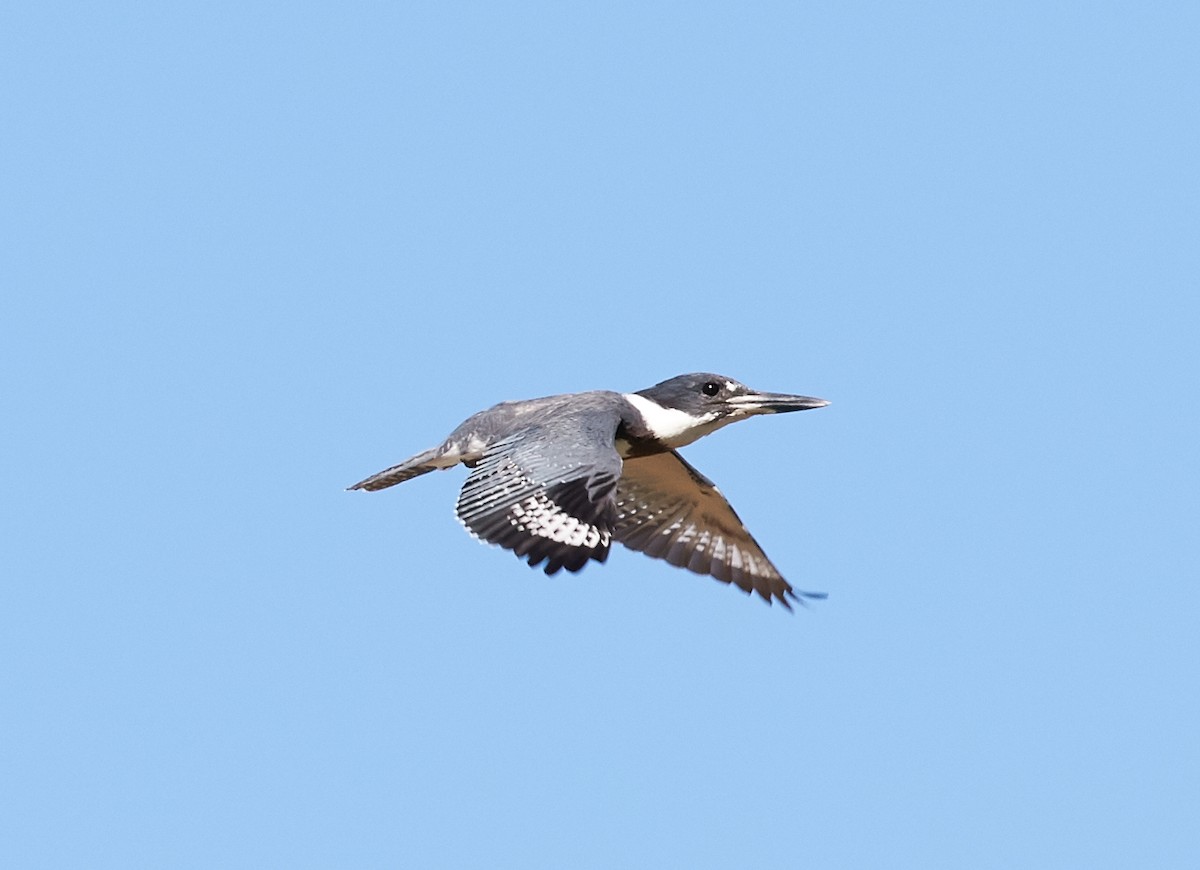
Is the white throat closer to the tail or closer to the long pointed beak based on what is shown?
the long pointed beak

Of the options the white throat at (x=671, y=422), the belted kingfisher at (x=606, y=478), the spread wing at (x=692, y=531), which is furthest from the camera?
the spread wing at (x=692, y=531)

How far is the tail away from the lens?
47.6ft

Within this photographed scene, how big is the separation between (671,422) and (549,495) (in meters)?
3.03

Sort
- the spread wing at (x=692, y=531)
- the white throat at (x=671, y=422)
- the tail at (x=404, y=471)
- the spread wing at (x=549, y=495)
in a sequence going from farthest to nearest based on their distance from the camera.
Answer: the spread wing at (x=692, y=531)
the white throat at (x=671, y=422)
the tail at (x=404, y=471)
the spread wing at (x=549, y=495)

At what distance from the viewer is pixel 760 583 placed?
16.5m

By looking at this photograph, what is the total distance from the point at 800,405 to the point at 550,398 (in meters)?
2.28

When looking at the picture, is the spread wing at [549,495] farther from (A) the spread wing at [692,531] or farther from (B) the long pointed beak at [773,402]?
(A) the spread wing at [692,531]

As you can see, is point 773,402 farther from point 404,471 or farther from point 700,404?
point 404,471

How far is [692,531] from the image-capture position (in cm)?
1664

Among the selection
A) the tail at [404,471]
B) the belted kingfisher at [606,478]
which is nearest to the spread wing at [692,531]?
the belted kingfisher at [606,478]

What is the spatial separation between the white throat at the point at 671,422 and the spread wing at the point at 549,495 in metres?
1.58

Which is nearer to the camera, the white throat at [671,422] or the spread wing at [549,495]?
the spread wing at [549,495]

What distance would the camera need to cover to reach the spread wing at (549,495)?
1166 centimetres

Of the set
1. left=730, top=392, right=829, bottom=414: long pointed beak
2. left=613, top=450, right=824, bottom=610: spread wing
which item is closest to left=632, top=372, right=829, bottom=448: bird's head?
left=730, top=392, right=829, bottom=414: long pointed beak
